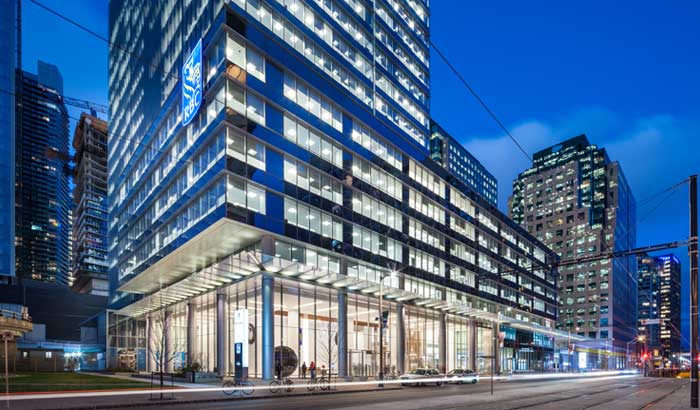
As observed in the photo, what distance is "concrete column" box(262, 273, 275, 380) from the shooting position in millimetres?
39625

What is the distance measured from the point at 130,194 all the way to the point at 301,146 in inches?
1180

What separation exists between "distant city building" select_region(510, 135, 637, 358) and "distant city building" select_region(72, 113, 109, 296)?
473 ft

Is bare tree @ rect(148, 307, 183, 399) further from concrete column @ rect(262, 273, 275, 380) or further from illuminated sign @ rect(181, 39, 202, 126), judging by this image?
illuminated sign @ rect(181, 39, 202, 126)

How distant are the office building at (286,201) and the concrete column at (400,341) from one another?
0.20 meters

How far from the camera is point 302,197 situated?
4391cm

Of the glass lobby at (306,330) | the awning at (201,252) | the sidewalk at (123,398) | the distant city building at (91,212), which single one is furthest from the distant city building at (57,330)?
the sidewalk at (123,398)

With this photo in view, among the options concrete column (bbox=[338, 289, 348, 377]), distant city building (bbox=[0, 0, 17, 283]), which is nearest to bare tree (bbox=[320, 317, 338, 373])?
concrete column (bbox=[338, 289, 348, 377])

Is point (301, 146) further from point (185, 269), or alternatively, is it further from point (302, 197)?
point (185, 269)

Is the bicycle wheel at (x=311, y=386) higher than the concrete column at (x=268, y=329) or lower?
lower

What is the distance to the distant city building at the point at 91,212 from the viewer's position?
16850 centimetres

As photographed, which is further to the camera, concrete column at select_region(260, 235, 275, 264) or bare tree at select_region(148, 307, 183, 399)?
bare tree at select_region(148, 307, 183, 399)

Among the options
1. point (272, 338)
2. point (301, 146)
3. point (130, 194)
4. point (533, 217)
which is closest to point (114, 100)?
point (130, 194)

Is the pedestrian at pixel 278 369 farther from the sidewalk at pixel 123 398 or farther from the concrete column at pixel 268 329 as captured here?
the sidewalk at pixel 123 398

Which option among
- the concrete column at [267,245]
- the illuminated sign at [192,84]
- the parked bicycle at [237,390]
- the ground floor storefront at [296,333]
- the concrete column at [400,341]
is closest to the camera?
the parked bicycle at [237,390]
